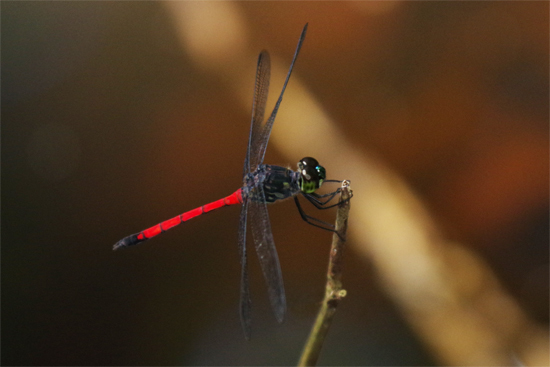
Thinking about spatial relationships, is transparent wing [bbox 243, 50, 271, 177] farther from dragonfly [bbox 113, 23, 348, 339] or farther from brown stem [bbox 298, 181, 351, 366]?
brown stem [bbox 298, 181, 351, 366]

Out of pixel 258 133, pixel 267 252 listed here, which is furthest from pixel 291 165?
pixel 267 252

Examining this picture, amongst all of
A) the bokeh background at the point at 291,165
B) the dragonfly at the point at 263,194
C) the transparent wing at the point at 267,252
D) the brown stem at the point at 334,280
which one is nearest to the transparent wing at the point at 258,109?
the dragonfly at the point at 263,194

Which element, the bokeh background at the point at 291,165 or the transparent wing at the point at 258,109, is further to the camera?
the bokeh background at the point at 291,165

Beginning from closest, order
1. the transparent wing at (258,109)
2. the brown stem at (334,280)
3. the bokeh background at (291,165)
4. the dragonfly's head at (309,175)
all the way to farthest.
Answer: the brown stem at (334,280), the dragonfly's head at (309,175), the transparent wing at (258,109), the bokeh background at (291,165)

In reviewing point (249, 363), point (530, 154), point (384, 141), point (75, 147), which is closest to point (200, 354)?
point (249, 363)

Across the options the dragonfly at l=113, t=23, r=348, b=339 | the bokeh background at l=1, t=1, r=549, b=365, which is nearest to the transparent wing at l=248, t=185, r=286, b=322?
the dragonfly at l=113, t=23, r=348, b=339

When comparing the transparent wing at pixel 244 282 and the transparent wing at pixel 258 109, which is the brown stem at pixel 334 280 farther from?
the transparent wing at pixel 258 109

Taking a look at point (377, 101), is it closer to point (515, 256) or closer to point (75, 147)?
point (515, 256)

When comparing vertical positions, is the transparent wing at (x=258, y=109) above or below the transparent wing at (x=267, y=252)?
above
